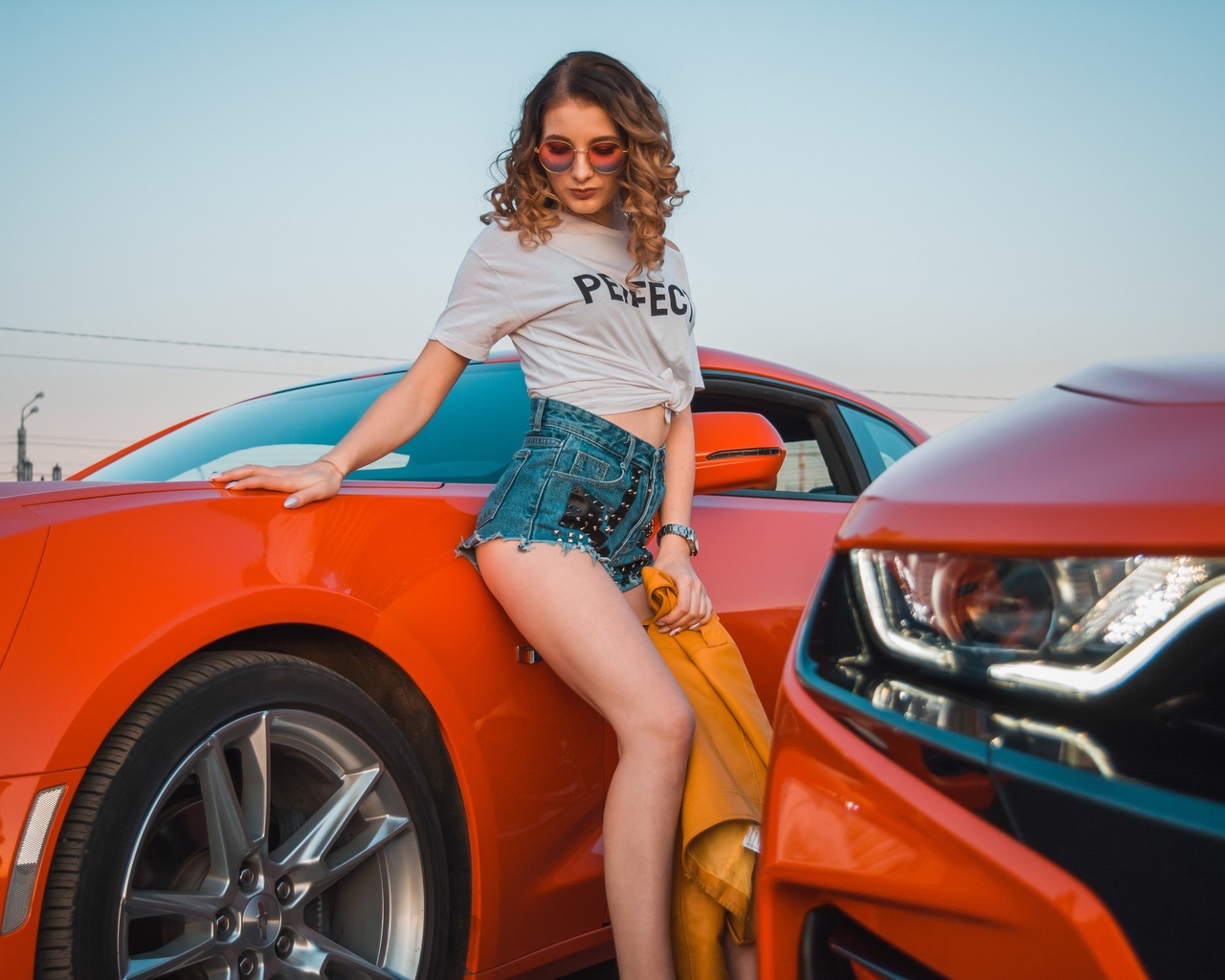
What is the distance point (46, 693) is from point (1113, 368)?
1438 mm

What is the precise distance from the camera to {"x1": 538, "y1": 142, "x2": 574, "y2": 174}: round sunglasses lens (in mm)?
2258

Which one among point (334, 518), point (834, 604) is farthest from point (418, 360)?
point (834, 604)

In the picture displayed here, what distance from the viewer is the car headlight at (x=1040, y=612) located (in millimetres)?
975

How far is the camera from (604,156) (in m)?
2.26

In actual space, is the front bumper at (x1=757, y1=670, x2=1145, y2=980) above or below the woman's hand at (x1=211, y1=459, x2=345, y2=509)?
below

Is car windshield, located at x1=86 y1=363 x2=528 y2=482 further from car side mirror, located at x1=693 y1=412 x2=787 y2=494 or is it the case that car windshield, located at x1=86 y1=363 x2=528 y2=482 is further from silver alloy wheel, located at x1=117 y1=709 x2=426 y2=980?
silver alloy wheel, located at x1=117 y1=709 x2=426 y2=980

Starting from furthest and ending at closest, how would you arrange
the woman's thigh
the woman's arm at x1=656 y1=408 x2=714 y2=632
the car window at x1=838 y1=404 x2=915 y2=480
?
the car window at x1=838 y1=404 x2=915 y2=480, the woman's arm at x1=656 y1=408 x2=714 y2=632, the woman's thigh

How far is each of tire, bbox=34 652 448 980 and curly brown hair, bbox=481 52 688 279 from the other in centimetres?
104

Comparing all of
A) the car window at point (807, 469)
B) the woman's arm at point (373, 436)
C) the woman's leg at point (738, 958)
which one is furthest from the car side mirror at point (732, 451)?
the woman's leg at point (738, 958)

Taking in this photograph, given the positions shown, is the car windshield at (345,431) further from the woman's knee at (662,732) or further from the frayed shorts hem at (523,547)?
the woman's knee at (662,732)

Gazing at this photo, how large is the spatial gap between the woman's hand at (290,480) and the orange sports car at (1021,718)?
98cm

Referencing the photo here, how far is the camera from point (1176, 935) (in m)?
0.89

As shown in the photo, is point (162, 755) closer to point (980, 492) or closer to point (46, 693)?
point (46, 693)

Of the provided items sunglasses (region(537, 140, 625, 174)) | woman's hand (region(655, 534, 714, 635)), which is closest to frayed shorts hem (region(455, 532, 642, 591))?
woman's hand (region(655, 534, 714, 635))
